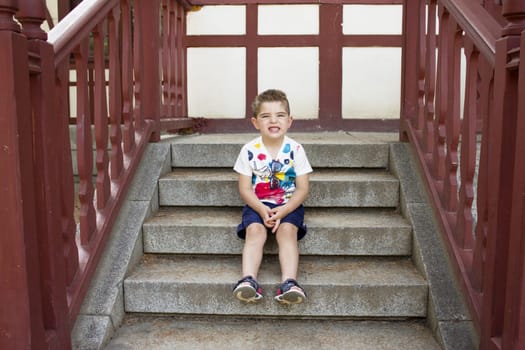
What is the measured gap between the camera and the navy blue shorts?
2.68 meters

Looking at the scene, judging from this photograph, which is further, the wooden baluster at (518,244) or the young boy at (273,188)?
the young boy at (273,188)

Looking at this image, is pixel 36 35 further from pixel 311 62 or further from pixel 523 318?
pixel 311 62

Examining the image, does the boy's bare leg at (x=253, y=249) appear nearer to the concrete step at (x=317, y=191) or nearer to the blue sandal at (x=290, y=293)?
the blue sandal at (x=290, y=293)

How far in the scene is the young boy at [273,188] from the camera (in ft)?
8.47

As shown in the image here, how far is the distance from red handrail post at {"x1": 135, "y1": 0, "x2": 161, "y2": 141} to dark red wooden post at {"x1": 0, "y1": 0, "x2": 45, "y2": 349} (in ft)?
5.21

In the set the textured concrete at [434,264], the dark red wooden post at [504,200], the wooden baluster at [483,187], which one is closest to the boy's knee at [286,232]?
the textured concrete at [434,264]

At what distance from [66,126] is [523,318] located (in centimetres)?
184

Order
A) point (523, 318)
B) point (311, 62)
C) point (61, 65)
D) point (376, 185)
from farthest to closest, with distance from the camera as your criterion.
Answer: point (311, 62)
point (376, 185)
point (61, 65)
point (523, 318)

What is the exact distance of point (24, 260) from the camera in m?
1.73

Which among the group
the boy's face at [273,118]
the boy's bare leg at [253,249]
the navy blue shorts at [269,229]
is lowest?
the boy's bare leg at [253,249]

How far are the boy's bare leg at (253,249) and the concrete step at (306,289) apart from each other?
0.08 m

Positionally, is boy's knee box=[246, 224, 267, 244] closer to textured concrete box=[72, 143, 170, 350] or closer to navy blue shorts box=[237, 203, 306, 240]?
navy blue shorts box=[237, 203, 306, 240]

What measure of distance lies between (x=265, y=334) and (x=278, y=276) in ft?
0.95

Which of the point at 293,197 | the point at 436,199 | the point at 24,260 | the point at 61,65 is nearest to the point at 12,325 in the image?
the point at 24,260
